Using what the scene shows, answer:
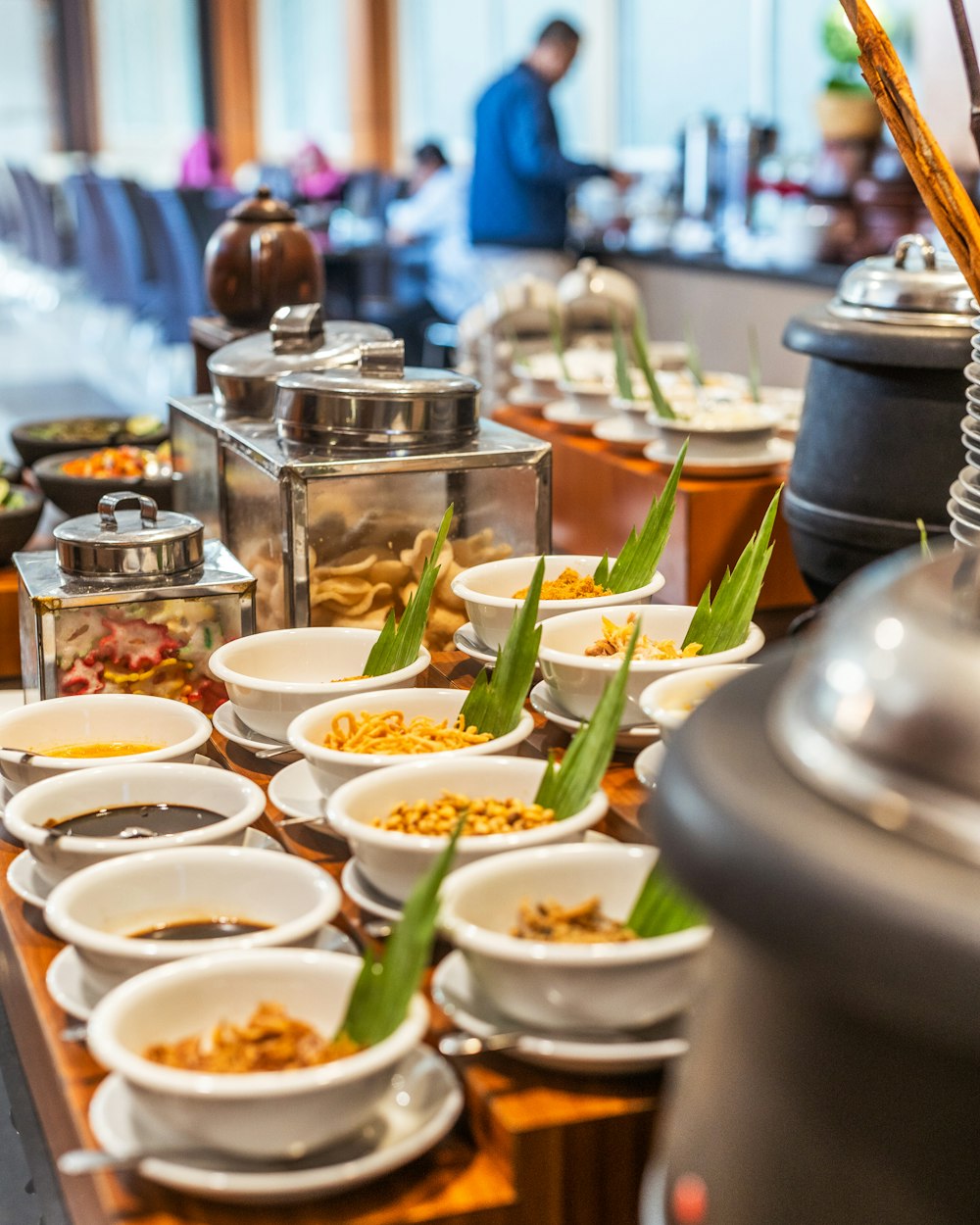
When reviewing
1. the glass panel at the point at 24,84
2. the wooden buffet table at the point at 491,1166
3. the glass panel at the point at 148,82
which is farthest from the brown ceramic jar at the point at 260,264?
the glass panel at the point at 24,84

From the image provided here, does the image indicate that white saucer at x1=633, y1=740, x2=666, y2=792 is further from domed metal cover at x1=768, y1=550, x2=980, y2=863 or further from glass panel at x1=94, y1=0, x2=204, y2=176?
glass panel at x1=94, y1=0, x2=204, y2=176

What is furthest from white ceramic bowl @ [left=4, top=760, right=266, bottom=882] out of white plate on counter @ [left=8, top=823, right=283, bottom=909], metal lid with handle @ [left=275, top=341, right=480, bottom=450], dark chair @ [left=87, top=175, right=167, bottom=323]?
dark chair @ [left=87, top=175, right=167, bottom=323]

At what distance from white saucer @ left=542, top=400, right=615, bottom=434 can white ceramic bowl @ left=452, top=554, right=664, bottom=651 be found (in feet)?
3.70

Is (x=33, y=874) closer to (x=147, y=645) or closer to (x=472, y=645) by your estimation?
(x=147, y=645)

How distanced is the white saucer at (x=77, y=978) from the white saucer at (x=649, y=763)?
26cm

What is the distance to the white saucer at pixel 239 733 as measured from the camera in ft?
3.96

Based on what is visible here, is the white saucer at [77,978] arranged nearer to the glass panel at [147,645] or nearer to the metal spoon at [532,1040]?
the metal spoon at [532,1040]

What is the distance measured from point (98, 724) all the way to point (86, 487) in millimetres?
902

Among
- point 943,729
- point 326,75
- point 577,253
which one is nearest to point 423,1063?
point 943,729

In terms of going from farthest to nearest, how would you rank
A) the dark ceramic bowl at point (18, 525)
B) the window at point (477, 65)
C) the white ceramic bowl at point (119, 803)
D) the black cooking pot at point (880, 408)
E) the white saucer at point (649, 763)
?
the window at point (477, 65)
the dark ceramic bowl at point (18, 525)
the black cooking pot at point (880, 408)
the white saucer at point (649, 763)
the white ceramic bowl at point (119, 803)

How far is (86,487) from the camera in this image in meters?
2.04

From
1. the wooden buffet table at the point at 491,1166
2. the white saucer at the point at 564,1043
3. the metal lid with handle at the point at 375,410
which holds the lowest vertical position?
the wooden buffet table at the point at 491,1166

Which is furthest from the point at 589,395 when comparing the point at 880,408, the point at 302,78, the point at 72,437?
the point at 302,78

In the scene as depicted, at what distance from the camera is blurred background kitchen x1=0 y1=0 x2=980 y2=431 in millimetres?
4562
